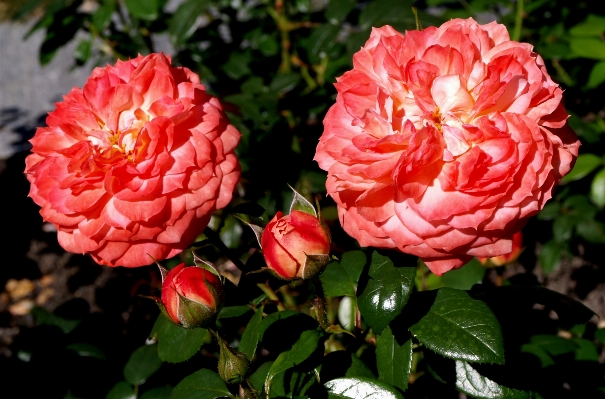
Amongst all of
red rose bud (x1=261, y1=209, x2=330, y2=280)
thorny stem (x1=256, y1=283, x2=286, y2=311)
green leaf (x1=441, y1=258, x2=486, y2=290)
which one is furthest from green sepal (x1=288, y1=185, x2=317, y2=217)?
green leaf (x1=441, y1=258, x2=486, y2=290)

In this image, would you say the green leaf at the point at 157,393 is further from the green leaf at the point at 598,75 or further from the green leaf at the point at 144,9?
the green leaf at the point at 598,75

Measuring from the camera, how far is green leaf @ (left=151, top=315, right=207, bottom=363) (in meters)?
0.83

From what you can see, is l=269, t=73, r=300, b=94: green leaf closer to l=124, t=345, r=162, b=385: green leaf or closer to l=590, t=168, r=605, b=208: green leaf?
l=124, t=345, r=162, b=385: green leaf

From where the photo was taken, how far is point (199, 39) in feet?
5.27

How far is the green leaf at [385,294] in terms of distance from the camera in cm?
68

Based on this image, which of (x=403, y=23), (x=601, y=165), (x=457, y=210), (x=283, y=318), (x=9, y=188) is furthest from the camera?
(x=9, y=188)

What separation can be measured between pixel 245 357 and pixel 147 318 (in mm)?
1123

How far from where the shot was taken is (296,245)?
642 mm

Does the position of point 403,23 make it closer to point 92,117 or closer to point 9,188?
point 92,117

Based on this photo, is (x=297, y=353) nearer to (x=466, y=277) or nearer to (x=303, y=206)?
(x=303, y=206)

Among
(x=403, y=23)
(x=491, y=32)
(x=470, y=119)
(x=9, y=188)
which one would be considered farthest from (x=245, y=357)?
(x=9, y=188)

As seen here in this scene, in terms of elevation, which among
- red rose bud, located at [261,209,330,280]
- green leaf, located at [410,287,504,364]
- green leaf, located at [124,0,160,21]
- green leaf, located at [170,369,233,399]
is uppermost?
green leaf, located at [124,0,160,21]

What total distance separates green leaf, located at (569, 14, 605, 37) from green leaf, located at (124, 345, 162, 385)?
1178mm

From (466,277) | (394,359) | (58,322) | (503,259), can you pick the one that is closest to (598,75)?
(503,259)
